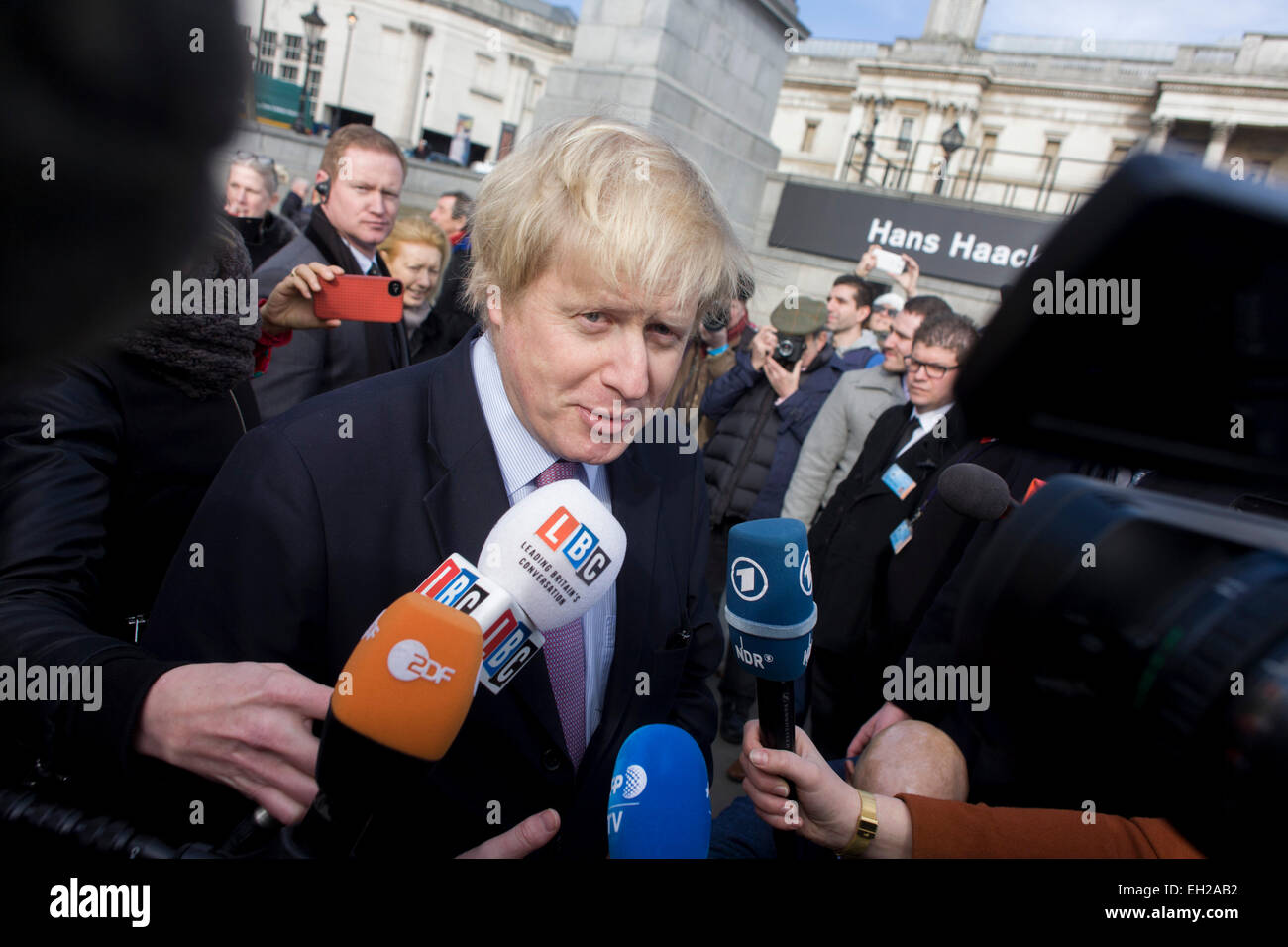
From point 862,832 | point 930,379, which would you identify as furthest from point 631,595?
point 930,379

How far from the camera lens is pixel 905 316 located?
14.6 ft

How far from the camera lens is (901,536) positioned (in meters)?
3.08

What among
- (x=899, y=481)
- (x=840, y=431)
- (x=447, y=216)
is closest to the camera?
(x=899, y=481)

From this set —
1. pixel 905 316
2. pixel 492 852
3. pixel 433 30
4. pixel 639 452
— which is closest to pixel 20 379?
pixel 492 852

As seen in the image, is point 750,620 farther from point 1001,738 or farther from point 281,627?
point 281,627

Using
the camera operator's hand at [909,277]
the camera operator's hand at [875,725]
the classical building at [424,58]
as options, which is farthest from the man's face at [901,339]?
the classical building at [424,58]

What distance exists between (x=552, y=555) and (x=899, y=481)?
2506mm

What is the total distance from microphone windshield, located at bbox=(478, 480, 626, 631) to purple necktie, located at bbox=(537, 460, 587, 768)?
318mm

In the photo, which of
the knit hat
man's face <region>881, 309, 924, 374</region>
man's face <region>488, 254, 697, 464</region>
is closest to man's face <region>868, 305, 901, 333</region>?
man's face <region>881, 309, 924, 374</region>

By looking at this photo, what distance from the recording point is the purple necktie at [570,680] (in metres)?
1.41

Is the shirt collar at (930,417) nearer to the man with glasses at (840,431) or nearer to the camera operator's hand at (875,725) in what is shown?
the man with glasses at (840,431)

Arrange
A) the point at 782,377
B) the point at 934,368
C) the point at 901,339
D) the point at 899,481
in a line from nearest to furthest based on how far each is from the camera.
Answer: the point at 899,481 < the point at 934,368 < the point at 782,377 < the point at 901,339

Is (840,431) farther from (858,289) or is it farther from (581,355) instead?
(581,355)
